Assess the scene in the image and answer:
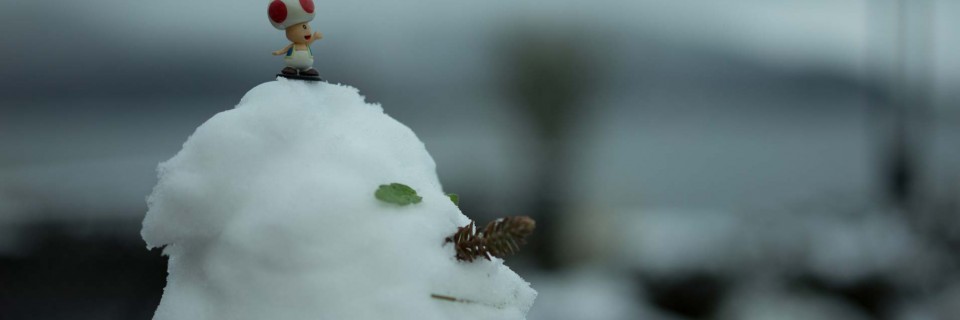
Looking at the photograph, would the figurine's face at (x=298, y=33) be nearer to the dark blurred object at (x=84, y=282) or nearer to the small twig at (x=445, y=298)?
the small twig at (x=445, y=298)

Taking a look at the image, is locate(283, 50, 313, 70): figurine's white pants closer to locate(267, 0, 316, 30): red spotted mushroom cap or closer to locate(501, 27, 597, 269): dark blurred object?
locate(267, 0, 316, 30): red spotted mushroom cap

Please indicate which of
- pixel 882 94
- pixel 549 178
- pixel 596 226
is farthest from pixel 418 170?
pixel 882 94

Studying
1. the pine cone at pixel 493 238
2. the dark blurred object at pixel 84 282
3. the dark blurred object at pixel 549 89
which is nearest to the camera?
the pine cone at pixel 493 238

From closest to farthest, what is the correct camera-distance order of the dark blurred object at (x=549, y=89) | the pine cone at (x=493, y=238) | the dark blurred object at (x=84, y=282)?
the pine cone at (x=493, y=238), the dark blurred object at (x=84, y=282), the dark blurred object at (x=549, y=89)

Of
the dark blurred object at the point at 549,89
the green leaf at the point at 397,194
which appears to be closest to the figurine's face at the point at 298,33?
the green leaf at the point at 397,194

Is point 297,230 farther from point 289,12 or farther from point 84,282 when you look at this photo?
point 84,282

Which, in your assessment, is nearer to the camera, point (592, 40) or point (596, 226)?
point (596, 226)

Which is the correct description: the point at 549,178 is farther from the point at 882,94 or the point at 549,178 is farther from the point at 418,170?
the point at 418,170
